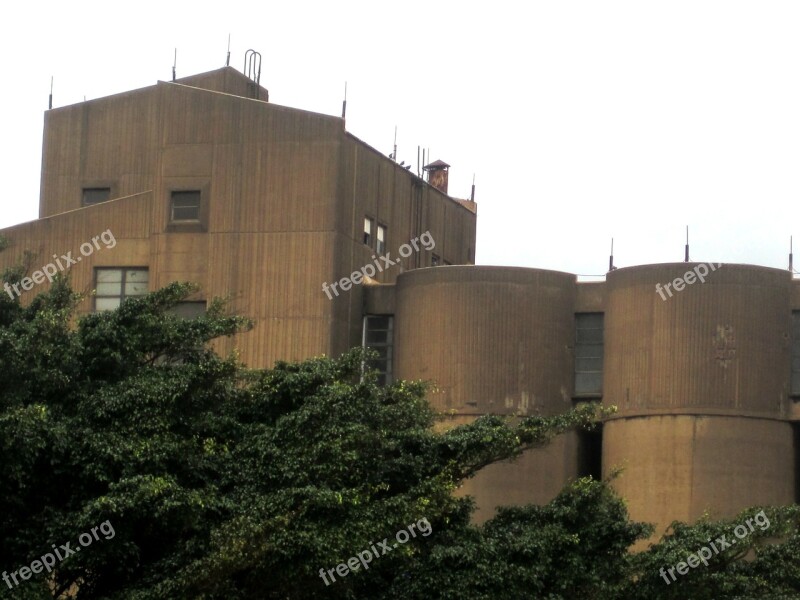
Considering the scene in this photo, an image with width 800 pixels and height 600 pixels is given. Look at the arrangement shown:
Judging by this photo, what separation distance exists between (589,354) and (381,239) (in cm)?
861

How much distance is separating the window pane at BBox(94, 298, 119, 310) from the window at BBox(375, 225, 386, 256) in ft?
29.5

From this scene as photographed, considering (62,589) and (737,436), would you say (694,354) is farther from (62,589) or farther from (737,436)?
(62,589)

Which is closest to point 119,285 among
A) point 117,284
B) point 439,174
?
point 117,284

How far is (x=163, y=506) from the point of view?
3016 cm

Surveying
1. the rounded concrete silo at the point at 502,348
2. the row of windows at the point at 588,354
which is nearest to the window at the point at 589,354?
the row of windows at the point at 588,354

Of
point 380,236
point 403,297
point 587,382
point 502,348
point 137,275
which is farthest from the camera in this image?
point 380,236

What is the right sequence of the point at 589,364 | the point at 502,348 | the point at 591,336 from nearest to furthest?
the point at 502,348, the point at 589,364, the point at 591,336

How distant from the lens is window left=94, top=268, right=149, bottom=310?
53.4m

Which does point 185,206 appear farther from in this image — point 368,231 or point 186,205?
point 368,231

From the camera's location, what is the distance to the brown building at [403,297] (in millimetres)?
48469

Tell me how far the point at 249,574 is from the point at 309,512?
1629 mm

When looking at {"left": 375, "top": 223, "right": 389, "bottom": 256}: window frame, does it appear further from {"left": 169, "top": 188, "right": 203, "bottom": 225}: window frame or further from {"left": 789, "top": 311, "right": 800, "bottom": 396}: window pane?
{"left": 789, "top": 311, "right": 800, "bottom": 396}: window pane

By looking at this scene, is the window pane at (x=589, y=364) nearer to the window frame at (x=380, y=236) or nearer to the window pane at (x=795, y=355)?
the window pane at (x=795, y=355)

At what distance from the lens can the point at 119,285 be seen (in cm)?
5353
